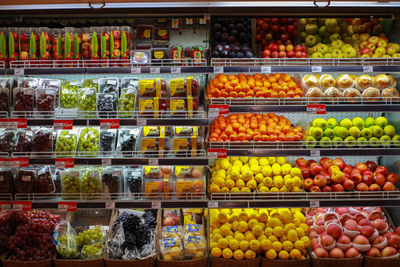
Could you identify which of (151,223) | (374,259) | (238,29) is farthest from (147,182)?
(374,259)

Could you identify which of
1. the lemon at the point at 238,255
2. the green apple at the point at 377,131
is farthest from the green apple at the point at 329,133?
the lemon at the point at 238,255

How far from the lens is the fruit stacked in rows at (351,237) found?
304cm

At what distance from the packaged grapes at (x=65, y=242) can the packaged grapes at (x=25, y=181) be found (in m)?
0.42

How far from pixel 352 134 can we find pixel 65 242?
2.62 meters

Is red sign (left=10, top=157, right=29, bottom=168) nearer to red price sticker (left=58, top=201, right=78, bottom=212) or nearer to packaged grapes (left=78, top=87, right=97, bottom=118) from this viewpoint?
red price sticker (left=58, top=201, right=78, bottom=212)

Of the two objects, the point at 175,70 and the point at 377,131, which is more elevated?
the point at 175,70

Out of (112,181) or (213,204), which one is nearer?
Answer: (213,204)

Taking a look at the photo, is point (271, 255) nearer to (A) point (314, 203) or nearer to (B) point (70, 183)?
(A) point (314, 203)

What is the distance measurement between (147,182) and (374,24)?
255 cm

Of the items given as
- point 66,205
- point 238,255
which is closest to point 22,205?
point 66,205

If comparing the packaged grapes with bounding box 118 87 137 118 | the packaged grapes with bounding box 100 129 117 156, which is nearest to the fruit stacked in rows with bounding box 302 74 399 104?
the packaged grapes with bounding box 118 87 137 118

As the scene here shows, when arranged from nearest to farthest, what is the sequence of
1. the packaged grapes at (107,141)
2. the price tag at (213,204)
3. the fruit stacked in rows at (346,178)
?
the price tag at (213,204), the fruit stacked in rows at (346,178), the packaged grapes at (107,141)

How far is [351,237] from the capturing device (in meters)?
3.14

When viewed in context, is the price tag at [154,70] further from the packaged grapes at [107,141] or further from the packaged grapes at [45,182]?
the packaged grapes at [45,182]
